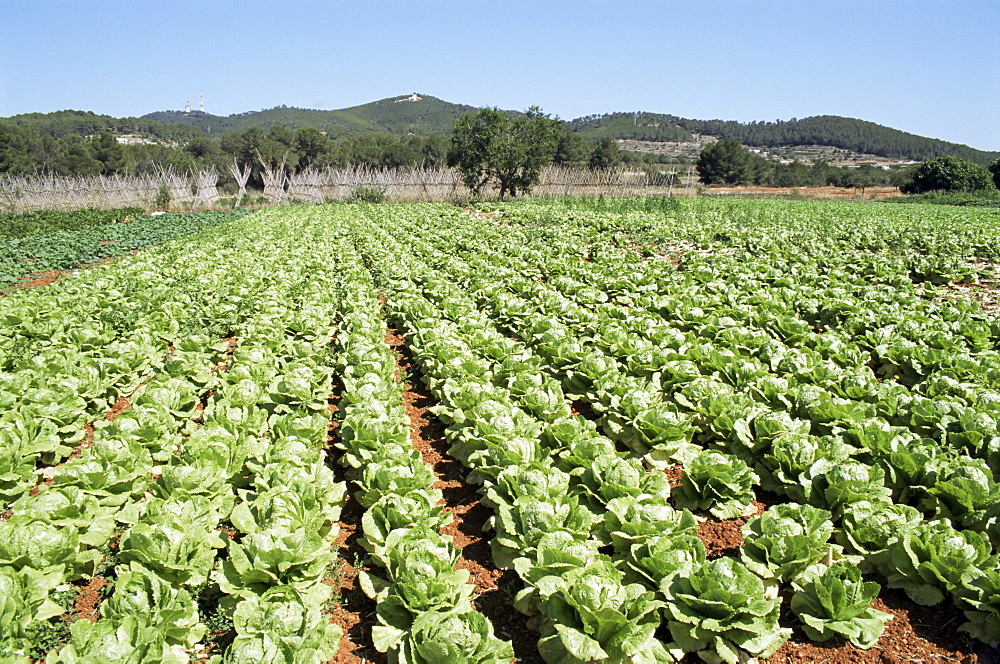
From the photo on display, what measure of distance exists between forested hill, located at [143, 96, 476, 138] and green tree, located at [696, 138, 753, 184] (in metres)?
74.2

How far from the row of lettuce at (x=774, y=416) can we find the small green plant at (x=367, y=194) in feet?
93.5

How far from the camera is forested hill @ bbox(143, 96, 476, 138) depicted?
136 meters

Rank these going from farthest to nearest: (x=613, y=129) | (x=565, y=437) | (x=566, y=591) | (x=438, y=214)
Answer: (x=613, y=129)
(x=438, y=214)
(x=565, y=437)
(x=566, y=591)

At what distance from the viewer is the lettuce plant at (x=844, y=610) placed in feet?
9.70

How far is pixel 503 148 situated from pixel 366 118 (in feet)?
424

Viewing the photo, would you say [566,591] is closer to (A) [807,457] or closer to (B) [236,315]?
(A) [807,457]

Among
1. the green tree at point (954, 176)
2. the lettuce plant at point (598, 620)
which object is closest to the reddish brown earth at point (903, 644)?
the lettuce plant at point (598, 620)

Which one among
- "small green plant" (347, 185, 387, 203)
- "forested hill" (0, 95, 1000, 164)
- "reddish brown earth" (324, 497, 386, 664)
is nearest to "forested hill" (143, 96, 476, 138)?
"forested hill" (0, 95, 1000, 164)

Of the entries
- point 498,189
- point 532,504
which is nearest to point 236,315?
point 532,504

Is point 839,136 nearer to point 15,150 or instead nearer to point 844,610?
point 15,150

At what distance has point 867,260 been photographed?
1330 cm

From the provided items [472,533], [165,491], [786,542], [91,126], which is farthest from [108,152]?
[786,542]

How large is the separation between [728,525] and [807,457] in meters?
0.78

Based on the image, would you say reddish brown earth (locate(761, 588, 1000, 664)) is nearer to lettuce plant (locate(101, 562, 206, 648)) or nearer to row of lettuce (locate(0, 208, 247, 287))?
lettuce plant (locate(101, 562, 206, 648))
